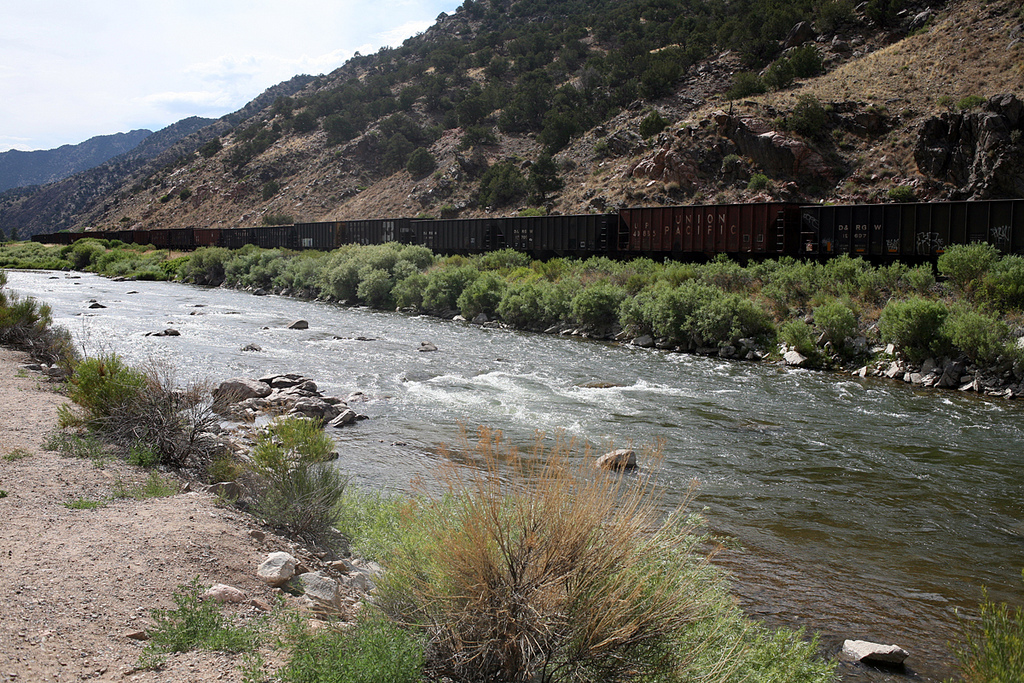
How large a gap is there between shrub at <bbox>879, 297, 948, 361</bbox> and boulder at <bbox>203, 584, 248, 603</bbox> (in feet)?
60.3

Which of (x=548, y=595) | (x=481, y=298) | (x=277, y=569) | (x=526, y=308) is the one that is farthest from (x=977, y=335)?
(x=481, y=298)

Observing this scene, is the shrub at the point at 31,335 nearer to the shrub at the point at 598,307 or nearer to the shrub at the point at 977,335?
the shrub at the point at 598,307

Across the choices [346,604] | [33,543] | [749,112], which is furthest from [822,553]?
[749,112]

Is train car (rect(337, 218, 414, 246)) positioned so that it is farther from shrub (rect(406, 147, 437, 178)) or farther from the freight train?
shrub (rect(406, 147, 437, 178))

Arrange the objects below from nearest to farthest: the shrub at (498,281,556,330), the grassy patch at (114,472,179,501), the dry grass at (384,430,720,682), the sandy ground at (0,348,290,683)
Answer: the dry grass at (384,430,720,682) < the sandy ground at (0,348,290,683) < the grassy patch at (114,472,179,501) < the shrub at (498,281,556,330)

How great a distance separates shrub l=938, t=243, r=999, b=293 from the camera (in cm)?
2066

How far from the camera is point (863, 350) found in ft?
65.7

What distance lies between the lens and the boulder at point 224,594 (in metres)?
5.48

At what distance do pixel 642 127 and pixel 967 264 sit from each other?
125 feet

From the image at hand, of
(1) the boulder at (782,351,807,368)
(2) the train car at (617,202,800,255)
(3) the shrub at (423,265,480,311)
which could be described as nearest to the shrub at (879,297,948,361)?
(1) the boulder at (782,351,807,368)

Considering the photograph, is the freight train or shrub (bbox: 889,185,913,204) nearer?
the freight train

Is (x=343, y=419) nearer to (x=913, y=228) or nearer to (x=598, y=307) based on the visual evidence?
(x=598, y=307)

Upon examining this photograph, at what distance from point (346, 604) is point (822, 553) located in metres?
5.97

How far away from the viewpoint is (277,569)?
20.3 feet
